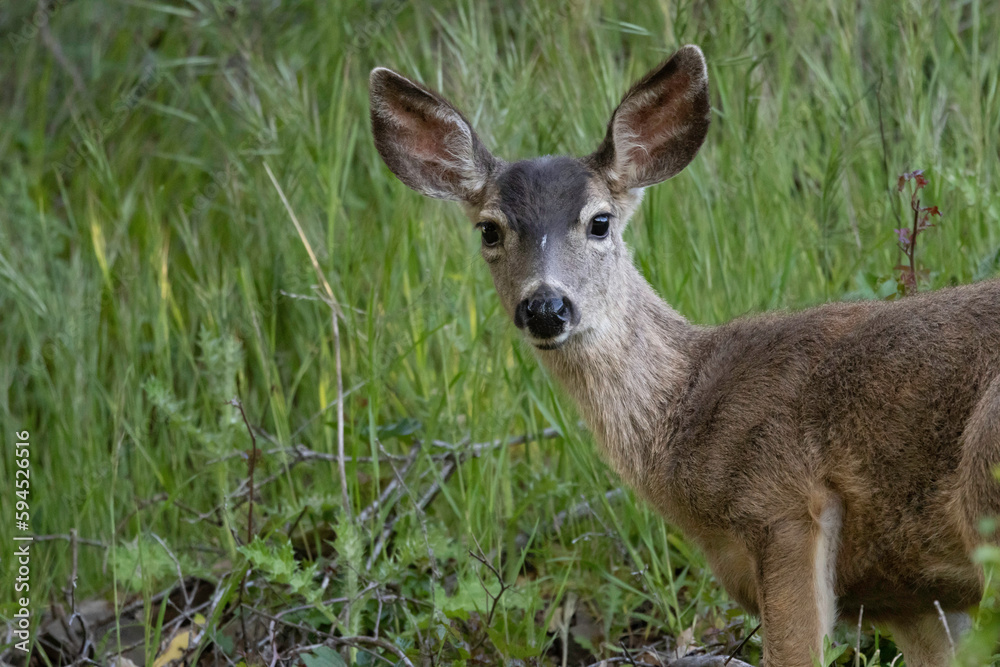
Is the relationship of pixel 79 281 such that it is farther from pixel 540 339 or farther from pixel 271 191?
pixel 540 339

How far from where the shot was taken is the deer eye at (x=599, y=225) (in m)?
4.38

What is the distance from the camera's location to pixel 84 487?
5.16 metres

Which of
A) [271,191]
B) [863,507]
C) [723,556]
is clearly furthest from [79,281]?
[863,507]

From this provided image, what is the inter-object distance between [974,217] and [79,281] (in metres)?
4.13

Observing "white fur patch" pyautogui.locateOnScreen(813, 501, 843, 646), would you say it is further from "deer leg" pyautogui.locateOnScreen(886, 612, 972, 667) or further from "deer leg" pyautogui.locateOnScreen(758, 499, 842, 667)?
"deer leg" pyautogui.locateOnScreen(886, 612, 972, 667)

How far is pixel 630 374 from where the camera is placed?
167 inches
